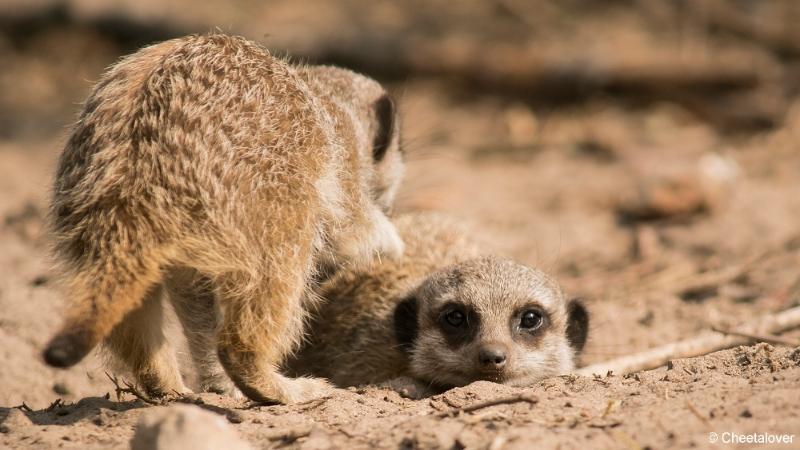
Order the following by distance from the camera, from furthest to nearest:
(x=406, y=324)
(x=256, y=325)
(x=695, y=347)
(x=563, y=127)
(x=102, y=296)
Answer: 1. (x=563, y=127)
2. (x=406, y=324)
3. (x=695, y=347)
4. (x=256, y=325)
5. (x=102, y=296)

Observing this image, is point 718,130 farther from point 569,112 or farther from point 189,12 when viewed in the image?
point 189,12

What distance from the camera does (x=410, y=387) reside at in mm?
4398

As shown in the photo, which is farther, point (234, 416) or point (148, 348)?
point (148, 348)

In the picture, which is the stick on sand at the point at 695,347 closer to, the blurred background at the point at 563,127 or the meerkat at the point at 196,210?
the blurred background at the point at 563,127

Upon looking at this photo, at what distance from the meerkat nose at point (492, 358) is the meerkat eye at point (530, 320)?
0.48 metres

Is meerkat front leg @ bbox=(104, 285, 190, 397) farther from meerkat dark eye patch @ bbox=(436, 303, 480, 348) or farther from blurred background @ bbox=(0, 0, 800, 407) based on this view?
meerkat dark eye patch @ bbox=(436, 303, 480, 348)

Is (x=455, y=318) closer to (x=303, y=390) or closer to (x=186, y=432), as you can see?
(x=303, y=390)

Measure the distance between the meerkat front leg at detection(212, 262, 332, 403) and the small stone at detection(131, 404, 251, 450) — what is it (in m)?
0.60

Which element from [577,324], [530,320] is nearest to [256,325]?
[530,320]

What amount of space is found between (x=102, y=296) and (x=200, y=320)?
30.5 inches

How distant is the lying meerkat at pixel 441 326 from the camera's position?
452cm

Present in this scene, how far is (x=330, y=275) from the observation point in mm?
4781

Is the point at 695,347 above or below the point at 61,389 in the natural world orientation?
above

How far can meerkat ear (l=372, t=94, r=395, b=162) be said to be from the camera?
17.3ft
